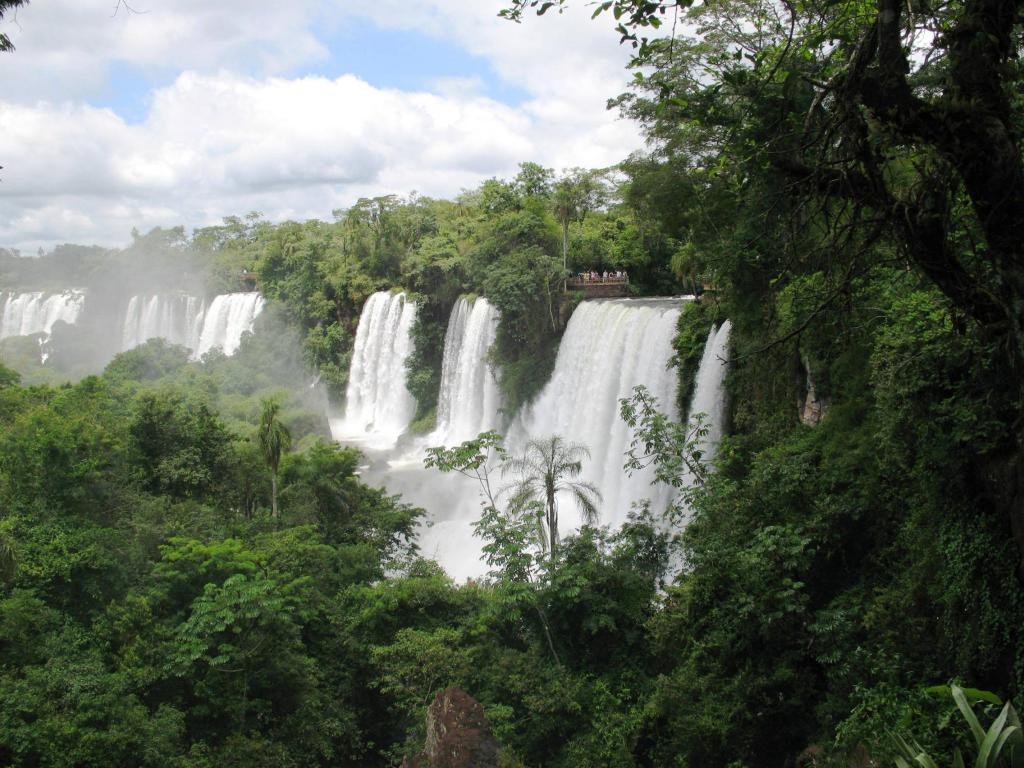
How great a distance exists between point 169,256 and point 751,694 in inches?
2143

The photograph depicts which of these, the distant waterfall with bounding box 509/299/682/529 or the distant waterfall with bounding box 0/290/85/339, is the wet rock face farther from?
the distant waterfall with bounding box 0/290/85/339

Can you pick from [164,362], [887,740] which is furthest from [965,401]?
[164,362]

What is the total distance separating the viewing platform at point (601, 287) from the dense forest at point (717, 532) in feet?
28.7

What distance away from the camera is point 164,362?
37.5 m

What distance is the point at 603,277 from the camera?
28.0m

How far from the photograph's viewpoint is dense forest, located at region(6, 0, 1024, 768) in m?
4.77

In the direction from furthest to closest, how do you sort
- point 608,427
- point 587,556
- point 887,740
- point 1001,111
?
point 608,427 → point 587,556 → point 887,740 → point 1001,111

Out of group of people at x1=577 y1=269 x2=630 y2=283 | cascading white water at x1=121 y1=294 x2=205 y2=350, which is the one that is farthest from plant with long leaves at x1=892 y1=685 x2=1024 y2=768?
cascading white water at x1=121 y1=294 x2=205 y2=350

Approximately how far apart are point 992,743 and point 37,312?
58568 mm

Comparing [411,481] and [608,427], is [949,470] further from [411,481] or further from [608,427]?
[411,481]

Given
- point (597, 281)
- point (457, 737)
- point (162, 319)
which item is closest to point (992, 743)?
point (457, 737)

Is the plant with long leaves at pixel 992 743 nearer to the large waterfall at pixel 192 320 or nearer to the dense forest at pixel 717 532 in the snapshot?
the dense forest at pixel 717 532

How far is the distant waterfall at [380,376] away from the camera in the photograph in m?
32.5

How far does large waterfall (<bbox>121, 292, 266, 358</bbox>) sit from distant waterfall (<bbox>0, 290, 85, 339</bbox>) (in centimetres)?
410
